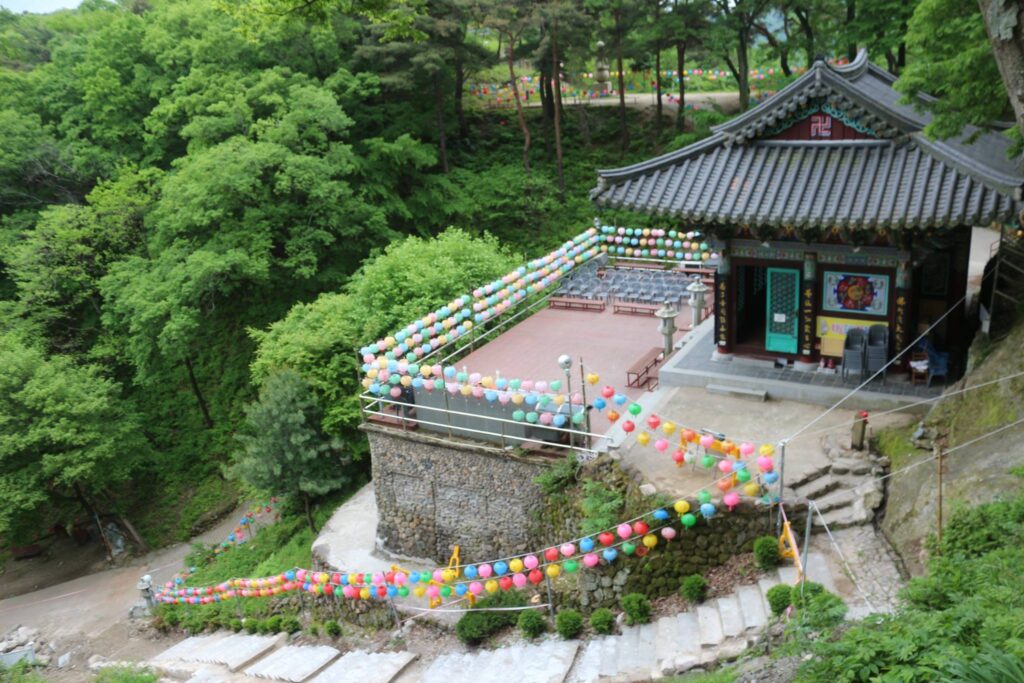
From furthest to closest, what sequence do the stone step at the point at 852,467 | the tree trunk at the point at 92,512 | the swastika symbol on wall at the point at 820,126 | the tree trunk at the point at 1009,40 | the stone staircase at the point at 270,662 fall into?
the tree trunk at the point at 92,512
the swastika symbol on wall at the point at 820,126
the stone staircase at the point at 270,662
the stone step at the point at 852,467
the tree trunk at the point at 1009,40

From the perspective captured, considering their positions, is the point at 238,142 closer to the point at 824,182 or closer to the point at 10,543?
the point at 10,543

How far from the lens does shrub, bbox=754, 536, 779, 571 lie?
11852mm

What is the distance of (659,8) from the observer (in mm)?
34875

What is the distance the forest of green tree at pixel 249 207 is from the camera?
2378cm

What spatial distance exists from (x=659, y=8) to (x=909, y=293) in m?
24.1

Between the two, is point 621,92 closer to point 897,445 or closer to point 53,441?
point 53,441

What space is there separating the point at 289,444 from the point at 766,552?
13278 mm

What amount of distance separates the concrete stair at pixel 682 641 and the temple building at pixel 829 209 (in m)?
6.19

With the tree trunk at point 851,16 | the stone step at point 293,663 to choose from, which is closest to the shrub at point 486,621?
the stone step at point 293,663

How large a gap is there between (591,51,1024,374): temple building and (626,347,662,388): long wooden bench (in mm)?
1552

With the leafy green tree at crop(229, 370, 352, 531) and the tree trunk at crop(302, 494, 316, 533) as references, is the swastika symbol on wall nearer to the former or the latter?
the leafy green tree at crop(229, 370, 352, 531)

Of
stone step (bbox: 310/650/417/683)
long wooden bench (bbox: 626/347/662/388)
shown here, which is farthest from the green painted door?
stone step (bbox: 310/650/417/683)

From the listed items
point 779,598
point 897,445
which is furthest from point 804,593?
point 897,445

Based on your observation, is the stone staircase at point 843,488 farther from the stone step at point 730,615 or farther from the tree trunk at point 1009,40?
the tree trunk at point 1009,40
